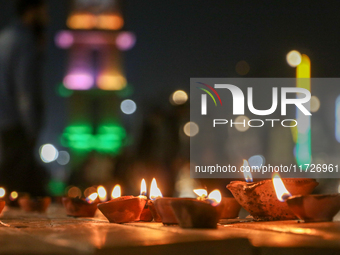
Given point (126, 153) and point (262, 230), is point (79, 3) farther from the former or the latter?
point (262, 230)

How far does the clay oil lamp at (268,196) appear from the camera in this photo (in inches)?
92.3

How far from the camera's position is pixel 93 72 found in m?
37.9

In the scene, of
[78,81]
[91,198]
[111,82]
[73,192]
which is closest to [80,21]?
[78,81]

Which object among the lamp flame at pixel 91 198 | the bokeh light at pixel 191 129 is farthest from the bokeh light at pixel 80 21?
the lamp flame at pixel 91 198

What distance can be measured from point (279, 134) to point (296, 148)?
42.3 inches

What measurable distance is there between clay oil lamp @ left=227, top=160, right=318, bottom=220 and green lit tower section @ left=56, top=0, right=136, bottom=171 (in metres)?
34.0

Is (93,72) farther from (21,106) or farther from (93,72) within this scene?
(21,106)

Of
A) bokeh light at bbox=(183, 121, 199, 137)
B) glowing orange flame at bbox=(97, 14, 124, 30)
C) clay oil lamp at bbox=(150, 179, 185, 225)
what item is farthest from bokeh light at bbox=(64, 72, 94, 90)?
clay oil lamp at bbox=(150, 179, 185, 225)

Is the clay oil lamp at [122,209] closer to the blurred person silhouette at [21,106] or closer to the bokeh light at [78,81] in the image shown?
the blurred person silhouette at [21,106]

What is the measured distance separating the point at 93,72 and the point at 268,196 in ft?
121

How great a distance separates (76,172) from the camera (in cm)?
1098

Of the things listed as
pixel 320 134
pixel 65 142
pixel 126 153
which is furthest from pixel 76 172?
pixel 65 142

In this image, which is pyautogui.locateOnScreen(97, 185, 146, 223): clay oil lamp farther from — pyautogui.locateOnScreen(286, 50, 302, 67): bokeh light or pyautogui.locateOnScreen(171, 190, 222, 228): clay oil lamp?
pyautogui.locateOnScreen(286, 50, 302, 67): bokeh light
